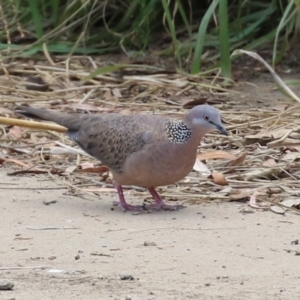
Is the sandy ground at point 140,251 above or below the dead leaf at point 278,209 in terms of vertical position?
above

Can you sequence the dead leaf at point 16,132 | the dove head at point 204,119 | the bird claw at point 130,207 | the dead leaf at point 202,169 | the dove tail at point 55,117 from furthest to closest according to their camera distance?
the dead leaf at point 16,132
the dead leaf at point 202,169
the dove tail at point 55,117
the bird claw at point 130,207
the dove head at point 204,119

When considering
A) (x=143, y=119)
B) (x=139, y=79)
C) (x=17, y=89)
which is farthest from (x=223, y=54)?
(x=143, y=119)

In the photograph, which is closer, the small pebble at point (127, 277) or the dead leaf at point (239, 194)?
the small pebble at point (127, 277)

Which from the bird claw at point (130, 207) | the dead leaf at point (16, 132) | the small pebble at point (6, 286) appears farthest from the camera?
the dead leaf at point (16, 132)

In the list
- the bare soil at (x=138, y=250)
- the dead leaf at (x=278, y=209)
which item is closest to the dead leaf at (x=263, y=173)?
the bare soil at (x=138, y=250)

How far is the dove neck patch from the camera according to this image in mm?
5078

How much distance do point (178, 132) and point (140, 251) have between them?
0.97 meters

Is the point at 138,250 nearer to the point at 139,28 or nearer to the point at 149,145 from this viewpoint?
the point at 149,145

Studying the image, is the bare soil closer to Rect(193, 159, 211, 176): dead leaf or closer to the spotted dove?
the spotted dove

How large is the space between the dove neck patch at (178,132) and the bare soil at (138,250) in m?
0.36

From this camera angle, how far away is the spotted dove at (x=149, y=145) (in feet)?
16.6

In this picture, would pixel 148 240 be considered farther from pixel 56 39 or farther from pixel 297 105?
pixel 56 39

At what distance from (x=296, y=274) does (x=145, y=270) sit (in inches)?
22.7

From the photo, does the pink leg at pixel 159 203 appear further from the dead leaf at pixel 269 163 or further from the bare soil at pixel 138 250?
the dead leaf at pixel 269 163
